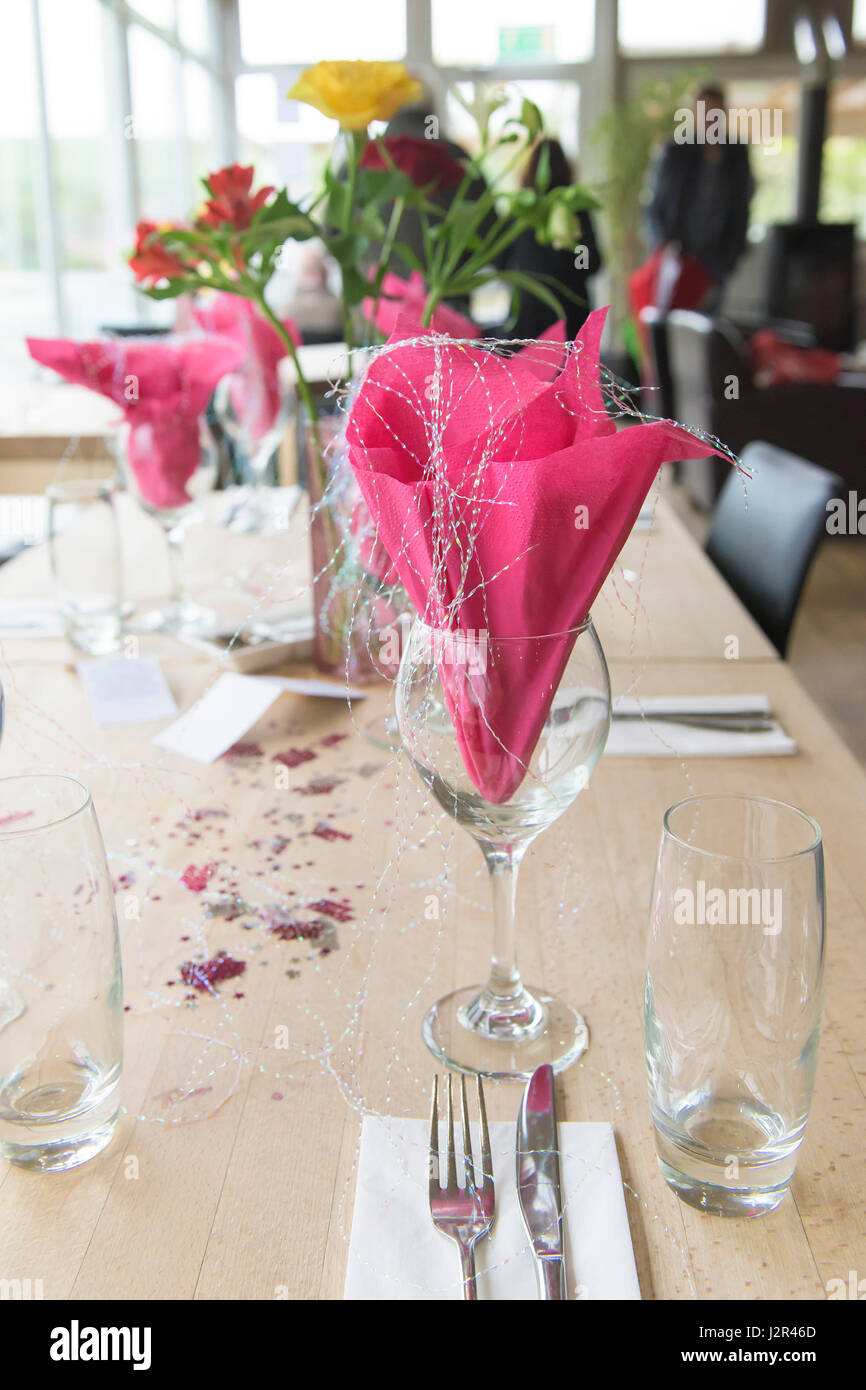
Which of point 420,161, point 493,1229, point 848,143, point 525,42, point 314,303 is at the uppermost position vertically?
point 525,42

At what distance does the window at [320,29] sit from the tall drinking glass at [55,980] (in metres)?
9.37

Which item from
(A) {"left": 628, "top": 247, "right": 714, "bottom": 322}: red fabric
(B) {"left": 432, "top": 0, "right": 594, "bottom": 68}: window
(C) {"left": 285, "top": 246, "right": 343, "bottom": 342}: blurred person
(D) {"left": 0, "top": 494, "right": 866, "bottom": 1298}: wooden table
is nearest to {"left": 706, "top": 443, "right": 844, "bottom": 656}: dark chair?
(D) {"left": 0, "top": 494, "right": 866, "bottom": 1298}: wooden table

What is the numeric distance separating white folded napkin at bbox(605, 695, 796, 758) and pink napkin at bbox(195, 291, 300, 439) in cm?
73

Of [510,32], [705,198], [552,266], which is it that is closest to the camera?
[552,266]

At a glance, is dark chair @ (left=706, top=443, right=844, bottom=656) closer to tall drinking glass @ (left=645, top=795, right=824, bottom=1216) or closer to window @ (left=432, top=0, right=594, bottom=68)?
tall drinking glass @ (left=645, top=795, right=824, bottom=1216)

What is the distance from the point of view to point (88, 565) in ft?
4.65

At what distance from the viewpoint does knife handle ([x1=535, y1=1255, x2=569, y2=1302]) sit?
53cm

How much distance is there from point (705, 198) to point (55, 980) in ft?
23.2

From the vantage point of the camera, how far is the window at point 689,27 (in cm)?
862

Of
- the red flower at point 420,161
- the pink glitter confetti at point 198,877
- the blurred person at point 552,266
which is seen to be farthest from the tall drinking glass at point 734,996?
the blurred person at point 552,266

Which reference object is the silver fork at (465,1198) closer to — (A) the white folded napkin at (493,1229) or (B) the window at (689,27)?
(A) the white folded napkin at (493,1229)

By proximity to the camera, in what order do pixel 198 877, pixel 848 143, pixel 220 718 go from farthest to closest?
pixel 848 143, pixel 220 718, pixel 198 877

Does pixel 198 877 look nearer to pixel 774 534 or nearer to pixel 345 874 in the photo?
pixel 345 874

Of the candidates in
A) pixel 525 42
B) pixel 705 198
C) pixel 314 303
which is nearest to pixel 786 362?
pixel 705 198
